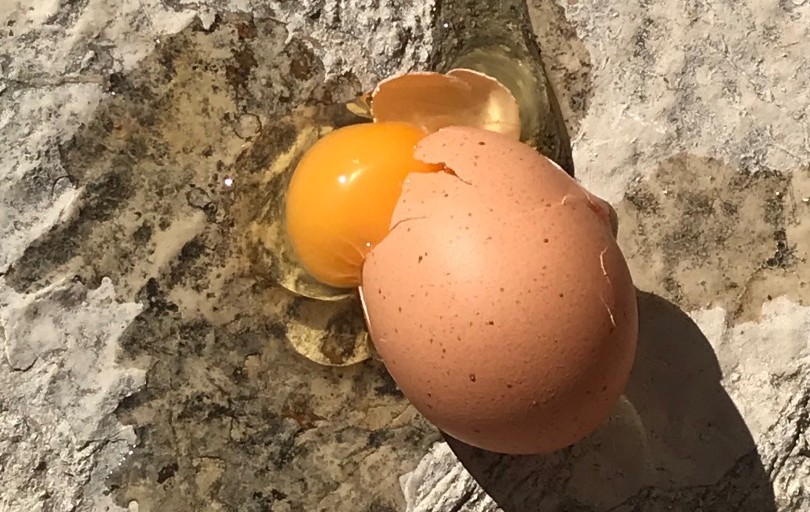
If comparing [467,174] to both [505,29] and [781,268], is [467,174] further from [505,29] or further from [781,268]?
[781,268]

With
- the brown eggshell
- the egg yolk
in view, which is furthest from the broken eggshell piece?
the brown eggshell

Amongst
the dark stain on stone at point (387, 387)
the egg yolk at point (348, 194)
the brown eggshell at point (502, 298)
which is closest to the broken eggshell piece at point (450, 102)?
the egg yolk at point (348, 194)

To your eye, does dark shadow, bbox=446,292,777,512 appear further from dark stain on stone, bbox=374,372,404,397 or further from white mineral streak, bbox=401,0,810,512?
dark stain on stone, bbox=374,372,404,397

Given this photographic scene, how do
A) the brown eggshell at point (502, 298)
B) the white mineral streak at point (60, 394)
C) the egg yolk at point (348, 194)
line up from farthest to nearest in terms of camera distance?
the white mineral streak at point (60, 394) < the egg yolk at point (348, 194) < the brown eggshell at point (502, 298)

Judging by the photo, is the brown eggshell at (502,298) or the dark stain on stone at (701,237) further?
the dark stain on stone at (701,237)

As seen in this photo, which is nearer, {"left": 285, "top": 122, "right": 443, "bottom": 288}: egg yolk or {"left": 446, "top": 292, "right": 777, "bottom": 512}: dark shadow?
{"left": 285, "top": 122, "right": 443, "bottom": 288}: egg yolk

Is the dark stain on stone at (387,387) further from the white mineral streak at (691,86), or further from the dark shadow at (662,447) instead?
the white mineral streak at (691,86)

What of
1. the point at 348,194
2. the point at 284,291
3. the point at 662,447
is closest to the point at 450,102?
the point at 348,194
